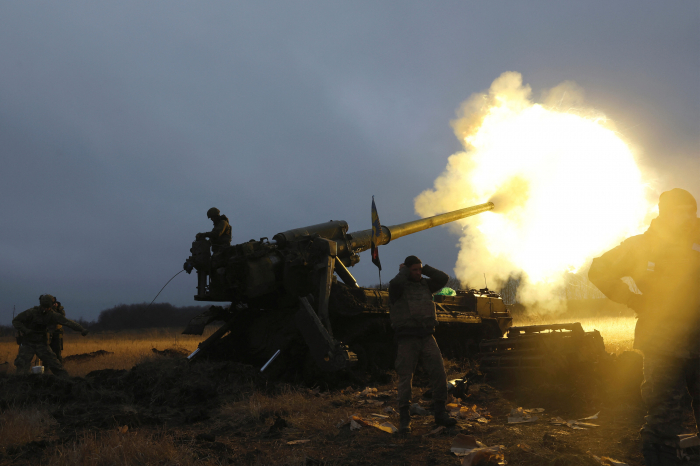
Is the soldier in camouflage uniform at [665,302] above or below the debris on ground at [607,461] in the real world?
above

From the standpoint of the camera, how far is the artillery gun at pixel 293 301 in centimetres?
941

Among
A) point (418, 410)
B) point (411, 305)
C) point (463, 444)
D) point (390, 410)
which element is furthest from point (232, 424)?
point (463, 444)

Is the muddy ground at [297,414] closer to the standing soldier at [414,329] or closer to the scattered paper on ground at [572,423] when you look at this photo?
the scattered paper on ground at [572,423]

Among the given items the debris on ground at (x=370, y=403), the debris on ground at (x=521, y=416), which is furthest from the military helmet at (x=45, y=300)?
the debris on ground at (x=521, y=416)

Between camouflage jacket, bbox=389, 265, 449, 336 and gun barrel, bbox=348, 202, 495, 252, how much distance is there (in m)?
5.12

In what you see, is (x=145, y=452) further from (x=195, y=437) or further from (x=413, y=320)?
(x=413, y=320)

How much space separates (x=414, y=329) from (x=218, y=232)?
529cm

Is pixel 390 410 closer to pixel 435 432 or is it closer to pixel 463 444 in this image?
pixel 435 432

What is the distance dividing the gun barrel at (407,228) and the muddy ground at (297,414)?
3.60m

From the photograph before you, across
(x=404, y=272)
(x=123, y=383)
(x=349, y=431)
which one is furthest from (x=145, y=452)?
(x=123, y=383)

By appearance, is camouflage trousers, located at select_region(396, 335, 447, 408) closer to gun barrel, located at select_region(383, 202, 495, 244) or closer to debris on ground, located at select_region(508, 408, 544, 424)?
debris on ground, located at select_region(508, 408, 544, 424)

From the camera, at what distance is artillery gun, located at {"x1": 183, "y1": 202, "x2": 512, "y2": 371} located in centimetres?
941

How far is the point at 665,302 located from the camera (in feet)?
11.3

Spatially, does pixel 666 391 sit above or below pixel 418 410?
above
